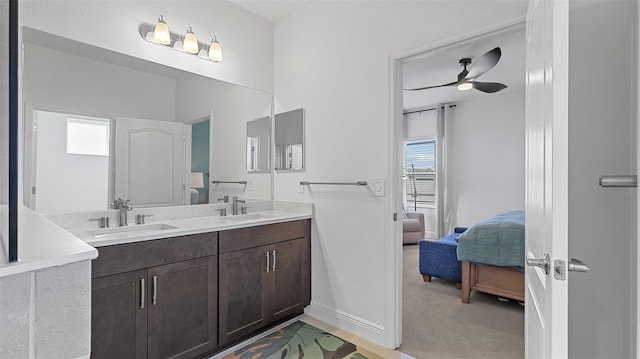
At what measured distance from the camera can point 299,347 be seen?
2.16 m

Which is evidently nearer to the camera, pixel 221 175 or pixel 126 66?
pixel 126 66

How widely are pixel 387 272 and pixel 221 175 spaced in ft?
5.01

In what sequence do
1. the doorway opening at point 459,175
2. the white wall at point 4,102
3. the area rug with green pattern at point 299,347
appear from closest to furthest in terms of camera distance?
the white wall at point 4,102, the area rug with green pattern at point 299,347, the doorway opening at point 459,175

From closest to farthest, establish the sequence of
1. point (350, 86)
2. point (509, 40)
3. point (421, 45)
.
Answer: point (421, 45) → point (350, 86) → point (509, 40)

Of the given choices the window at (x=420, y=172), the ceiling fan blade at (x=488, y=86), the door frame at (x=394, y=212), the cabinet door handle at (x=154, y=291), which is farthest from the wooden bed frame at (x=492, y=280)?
the window at (x=420, y=172)

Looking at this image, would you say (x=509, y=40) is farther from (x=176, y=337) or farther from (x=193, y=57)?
(x=176, y=337)

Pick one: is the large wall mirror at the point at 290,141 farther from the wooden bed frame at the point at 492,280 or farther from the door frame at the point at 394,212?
the wooden bed frame at the point at 492,280

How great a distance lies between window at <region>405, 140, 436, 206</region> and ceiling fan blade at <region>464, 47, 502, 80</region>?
10.1 ft

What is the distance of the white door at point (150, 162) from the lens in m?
2.16

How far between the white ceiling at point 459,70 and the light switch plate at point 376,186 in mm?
1264

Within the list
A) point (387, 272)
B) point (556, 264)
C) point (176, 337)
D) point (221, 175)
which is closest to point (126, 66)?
point (221, 175)

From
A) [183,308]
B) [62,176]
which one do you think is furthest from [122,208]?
[183,308]

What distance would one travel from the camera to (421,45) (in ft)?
6.74

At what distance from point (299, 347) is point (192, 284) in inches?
32.9
